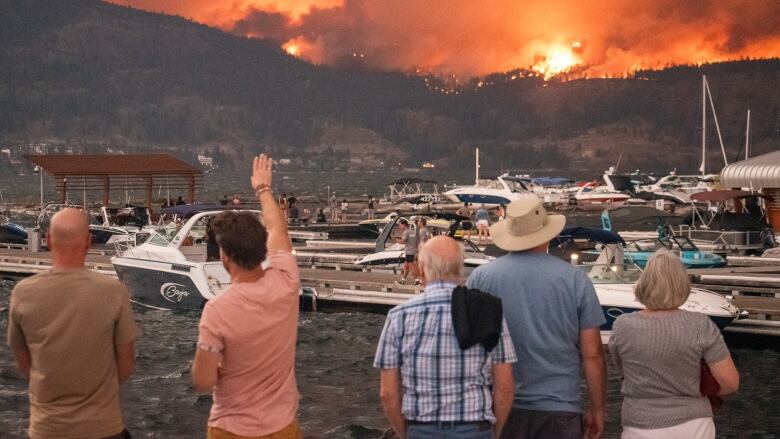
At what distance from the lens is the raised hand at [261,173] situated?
627 cm

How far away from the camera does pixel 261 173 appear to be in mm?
6367

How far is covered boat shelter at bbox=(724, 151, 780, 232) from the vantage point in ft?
152

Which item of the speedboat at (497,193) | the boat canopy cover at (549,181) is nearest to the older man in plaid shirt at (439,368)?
the speedboat at (497,193)

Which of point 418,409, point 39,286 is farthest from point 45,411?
point 418,409

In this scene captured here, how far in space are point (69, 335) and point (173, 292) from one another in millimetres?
20371

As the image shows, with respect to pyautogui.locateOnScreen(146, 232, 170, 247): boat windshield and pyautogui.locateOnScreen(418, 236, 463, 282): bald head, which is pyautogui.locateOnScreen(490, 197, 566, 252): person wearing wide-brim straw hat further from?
pyautogui.locateOnScreen(146, 232, 170, 247): boat windshield

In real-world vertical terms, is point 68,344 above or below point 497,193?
below

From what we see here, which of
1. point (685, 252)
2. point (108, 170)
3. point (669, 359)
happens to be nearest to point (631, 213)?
point (108, 170)

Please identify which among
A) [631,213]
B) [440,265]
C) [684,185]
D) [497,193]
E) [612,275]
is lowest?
[612,275]

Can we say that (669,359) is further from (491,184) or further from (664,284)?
(491,184)

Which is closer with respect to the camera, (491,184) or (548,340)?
(548,340)

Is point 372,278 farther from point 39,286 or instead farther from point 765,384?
point 39,286

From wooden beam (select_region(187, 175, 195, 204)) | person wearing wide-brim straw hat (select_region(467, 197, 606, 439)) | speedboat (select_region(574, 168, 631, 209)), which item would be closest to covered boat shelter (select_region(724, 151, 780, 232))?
wooden beam (select_region(187, 175, 195, 204))

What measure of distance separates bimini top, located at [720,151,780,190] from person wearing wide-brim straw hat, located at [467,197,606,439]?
44.1m
